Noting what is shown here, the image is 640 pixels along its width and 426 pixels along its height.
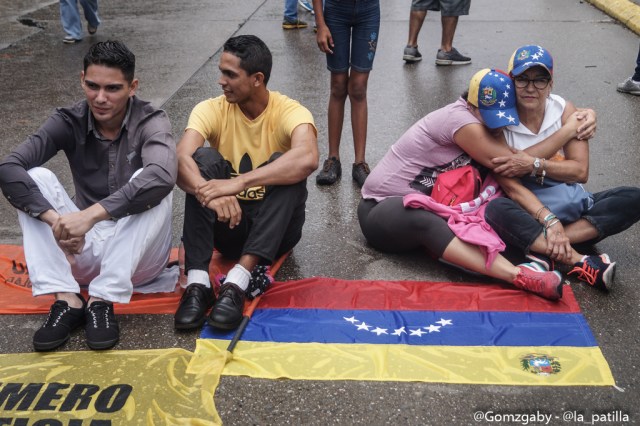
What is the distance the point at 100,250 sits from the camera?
3.52 metres

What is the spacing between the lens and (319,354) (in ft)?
10.5

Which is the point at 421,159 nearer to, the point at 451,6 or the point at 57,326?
the point at 57,326

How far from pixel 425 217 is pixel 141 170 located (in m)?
1.39

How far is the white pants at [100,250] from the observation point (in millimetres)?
3328

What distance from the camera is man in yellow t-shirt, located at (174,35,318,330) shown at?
3496mm

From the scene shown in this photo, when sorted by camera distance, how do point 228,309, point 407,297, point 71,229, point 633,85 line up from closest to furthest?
1. point 71,229
2. point 228,309
3. point 407,297
4. point 633,85

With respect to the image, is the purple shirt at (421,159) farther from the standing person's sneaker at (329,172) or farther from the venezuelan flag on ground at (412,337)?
the standing person's sneaker at (329,172)

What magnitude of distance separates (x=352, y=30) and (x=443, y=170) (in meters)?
1.38

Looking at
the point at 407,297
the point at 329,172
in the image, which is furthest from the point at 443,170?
the point at 329,172

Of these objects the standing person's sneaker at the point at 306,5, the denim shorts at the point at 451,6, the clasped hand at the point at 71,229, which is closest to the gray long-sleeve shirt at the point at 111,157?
the clasped hand at the point at 71,229

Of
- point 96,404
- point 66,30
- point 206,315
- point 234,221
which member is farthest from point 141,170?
point 66,30

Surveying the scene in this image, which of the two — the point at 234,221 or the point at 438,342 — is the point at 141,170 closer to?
the point at 234,221

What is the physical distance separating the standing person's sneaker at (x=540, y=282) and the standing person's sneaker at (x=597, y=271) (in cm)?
21

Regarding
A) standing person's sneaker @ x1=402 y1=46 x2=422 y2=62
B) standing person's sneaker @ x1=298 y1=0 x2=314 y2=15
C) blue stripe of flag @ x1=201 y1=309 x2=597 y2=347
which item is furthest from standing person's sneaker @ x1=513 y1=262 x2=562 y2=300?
standing person's sneaker @ x1=298 y1=0 x2=314 y2=15
